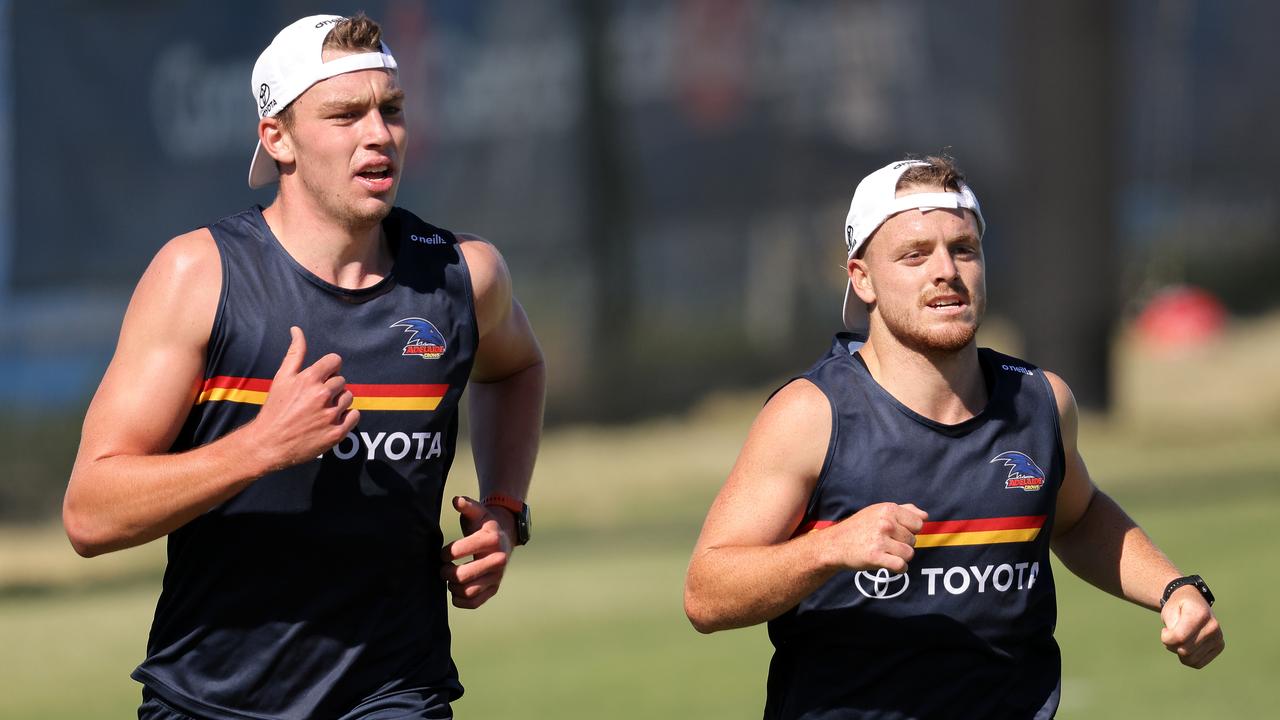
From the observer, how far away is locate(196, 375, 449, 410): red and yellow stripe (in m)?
4.11

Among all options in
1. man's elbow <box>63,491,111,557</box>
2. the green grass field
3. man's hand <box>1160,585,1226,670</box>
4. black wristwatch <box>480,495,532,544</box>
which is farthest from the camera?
the green grass field

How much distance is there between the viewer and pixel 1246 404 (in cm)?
1912

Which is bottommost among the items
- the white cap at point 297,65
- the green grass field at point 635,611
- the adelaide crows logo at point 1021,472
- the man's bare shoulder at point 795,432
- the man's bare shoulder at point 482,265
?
the green grass field at point 635,611

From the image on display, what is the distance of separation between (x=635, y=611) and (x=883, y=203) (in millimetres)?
6882

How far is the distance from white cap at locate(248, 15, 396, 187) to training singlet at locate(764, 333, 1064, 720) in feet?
4.05

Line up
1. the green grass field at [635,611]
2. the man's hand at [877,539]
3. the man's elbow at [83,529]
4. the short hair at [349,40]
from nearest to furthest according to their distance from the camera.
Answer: the man's hand at [877,539]
the man's elbow at [83,529]
the short hair at [349,40]
the green grass field at [635,611]

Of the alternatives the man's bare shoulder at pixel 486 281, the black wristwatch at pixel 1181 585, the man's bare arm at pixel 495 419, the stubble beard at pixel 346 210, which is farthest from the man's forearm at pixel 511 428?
the black wristwatch at pixel 1181 585

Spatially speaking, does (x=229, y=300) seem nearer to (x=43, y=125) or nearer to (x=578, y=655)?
(x=578, y=655)

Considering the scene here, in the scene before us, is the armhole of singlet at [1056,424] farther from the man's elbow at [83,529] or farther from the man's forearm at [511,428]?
the man's elbow at [83,529]

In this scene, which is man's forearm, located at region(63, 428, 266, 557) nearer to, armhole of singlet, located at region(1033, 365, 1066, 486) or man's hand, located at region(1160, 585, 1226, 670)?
armhole of singlet, located at region(1033, 365, 1066, 486)

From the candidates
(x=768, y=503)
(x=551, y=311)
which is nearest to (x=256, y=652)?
(x=768, y=503)

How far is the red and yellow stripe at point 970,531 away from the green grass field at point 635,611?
13.7ft

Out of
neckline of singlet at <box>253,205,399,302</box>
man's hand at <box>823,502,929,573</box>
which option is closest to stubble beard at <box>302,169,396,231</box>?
neckline of singlet at <box>253,205,399,302</box>

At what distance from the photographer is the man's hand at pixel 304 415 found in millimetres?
3789
